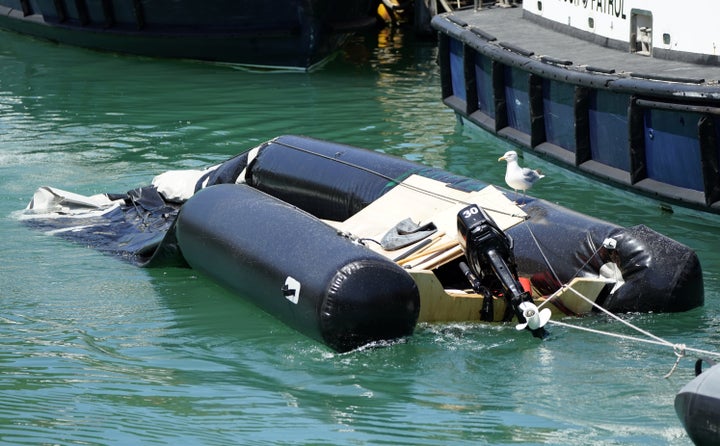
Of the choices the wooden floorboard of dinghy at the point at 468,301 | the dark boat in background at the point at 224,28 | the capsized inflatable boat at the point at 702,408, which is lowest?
the dark boat in background at the point at 224,28

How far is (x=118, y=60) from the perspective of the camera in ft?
68.2

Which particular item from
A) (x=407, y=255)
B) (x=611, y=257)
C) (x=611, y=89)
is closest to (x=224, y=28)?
(x=611, y=89)

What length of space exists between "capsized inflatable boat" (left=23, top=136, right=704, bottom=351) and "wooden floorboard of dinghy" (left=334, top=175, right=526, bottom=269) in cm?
1

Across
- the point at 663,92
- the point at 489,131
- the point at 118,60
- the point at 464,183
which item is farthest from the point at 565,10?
the point at 118,60

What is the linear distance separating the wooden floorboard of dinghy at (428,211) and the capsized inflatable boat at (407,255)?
11mm

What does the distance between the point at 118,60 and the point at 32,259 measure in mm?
11393

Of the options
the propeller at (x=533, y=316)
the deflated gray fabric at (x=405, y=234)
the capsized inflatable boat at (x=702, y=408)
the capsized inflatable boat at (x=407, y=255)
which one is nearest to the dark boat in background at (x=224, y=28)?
the capsized inflatable boat at (x=407, y=255)

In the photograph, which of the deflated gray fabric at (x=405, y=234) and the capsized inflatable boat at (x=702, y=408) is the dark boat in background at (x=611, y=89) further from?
the capsized inflatable boat at (x=702, y=408)

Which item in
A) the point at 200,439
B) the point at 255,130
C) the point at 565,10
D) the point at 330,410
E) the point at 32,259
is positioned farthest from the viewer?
the point at 255,130

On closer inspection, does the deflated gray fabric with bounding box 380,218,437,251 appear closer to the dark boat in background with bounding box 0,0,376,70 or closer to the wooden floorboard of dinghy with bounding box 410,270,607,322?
the wooden floorboard of dinghy with bounding box 410,270,607,322

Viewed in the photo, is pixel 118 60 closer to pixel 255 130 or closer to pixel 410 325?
pixel 255 130

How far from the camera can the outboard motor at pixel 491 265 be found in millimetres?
7559

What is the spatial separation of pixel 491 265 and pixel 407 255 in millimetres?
676

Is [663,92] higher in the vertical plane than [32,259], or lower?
higher
